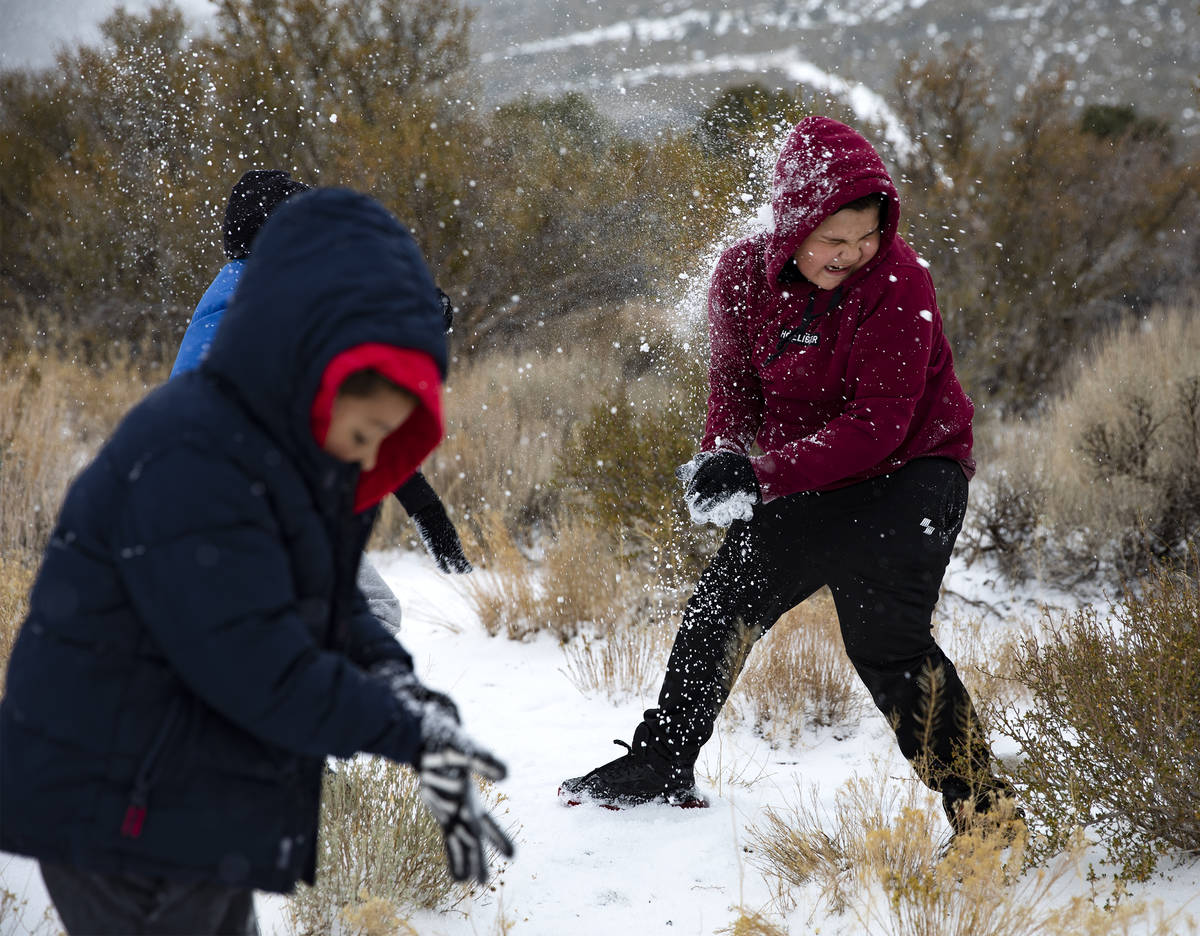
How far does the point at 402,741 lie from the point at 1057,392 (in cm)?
779

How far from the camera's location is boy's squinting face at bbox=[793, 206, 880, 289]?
2020mm

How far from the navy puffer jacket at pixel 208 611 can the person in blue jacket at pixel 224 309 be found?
3.59 ft

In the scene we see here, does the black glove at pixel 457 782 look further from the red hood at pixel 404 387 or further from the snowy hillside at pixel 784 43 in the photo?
the snowy hillside at pixel 784 43

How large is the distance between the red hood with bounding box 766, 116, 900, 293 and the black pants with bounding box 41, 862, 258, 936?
167cm

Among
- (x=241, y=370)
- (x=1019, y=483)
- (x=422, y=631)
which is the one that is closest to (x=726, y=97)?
(x=1019, y=483)

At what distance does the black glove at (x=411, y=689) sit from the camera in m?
1.14

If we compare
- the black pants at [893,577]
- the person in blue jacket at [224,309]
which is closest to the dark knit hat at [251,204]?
the person in blue jacket at [224,309]

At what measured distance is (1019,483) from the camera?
5262 millimetres

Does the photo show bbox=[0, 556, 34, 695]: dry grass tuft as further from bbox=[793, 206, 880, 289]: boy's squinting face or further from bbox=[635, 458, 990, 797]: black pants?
bbox=[793, 206, 880, 289]: boy's squinting face

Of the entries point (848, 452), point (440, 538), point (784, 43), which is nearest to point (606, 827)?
point (440, 538)

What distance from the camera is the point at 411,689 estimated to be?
1226 mm

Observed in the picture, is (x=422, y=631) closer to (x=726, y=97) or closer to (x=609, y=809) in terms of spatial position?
(x=609, y=809)

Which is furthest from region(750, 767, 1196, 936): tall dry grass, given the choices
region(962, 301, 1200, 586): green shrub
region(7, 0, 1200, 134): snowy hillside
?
region(7, 0, 1200, 134): snowy hillside

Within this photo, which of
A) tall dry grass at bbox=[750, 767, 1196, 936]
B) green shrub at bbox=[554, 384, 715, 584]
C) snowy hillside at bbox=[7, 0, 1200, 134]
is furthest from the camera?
snowy hillside at bbox=[7, 0, 1200, 134]
